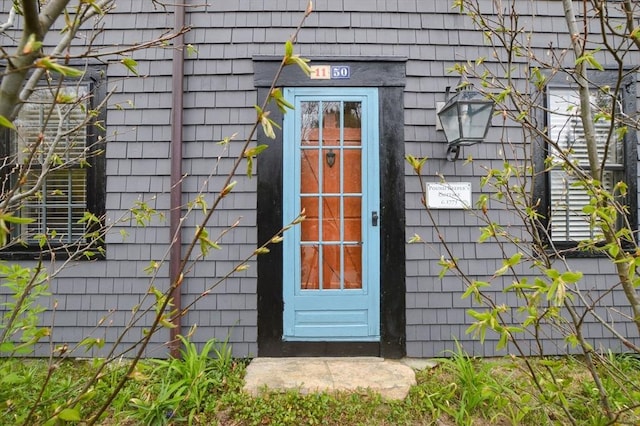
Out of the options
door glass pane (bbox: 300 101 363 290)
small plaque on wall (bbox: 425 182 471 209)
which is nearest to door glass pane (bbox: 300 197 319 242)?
door glass pane (bbox: 300 101 363 290)

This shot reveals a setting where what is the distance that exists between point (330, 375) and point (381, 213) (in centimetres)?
129

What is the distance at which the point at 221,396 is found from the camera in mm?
2535

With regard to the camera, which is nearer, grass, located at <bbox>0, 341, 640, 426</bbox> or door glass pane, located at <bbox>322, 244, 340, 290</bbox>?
grass, located at <bbox>0, 341, 640, 426</bbox>

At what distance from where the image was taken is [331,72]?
316 centimetres

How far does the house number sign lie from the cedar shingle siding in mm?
115

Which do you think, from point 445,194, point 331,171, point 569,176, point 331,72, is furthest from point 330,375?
point 569,176

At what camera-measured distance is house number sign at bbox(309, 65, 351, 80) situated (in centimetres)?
315

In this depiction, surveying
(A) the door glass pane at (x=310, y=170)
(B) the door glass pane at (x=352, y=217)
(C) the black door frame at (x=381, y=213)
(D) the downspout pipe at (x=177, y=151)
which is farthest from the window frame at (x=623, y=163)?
(D) the downspout pipe at (x=177, y=151)

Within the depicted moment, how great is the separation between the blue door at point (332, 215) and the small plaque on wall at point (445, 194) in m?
0.44

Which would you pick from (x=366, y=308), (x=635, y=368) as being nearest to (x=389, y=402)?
(x=366, y=308)

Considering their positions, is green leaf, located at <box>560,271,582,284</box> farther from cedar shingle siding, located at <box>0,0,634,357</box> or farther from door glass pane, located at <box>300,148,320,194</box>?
door glass pane, located at <box>300,148,320,194</box>

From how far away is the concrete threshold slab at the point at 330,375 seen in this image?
258 centimetres

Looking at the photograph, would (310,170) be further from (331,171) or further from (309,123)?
(309,123)

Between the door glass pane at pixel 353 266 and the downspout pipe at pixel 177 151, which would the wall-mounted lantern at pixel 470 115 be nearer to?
the door glass pane at pixel 353 266
